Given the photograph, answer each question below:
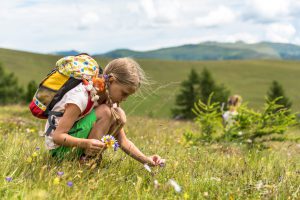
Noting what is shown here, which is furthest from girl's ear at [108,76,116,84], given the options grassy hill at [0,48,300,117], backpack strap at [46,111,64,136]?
grassy hill at [0,48,300,117]

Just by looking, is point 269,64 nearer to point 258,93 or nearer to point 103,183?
point 258,93

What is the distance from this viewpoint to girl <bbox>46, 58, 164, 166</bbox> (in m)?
3.44

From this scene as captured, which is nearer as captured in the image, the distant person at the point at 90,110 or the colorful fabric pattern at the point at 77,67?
the distant person at the point at 90,110

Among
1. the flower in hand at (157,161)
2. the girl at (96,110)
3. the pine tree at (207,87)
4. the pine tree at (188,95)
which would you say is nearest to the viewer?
the girl at (96,110)

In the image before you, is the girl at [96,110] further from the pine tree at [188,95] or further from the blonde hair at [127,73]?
the pine tree at [188,95]

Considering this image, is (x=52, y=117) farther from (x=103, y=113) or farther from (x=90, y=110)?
(x=103, y=113)

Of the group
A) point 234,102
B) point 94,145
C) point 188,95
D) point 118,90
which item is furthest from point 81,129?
point 188,95

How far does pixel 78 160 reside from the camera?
12.0 ft

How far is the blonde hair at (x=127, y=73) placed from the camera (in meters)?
3.65

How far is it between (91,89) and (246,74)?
106m

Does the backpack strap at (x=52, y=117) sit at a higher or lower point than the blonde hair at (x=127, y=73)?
lower

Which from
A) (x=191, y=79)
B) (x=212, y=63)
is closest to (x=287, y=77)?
(x=212, y=63)

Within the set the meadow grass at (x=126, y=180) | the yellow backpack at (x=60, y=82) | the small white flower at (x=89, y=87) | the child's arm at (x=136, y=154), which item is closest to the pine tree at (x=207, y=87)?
the child's arm at (x=136, y=154)

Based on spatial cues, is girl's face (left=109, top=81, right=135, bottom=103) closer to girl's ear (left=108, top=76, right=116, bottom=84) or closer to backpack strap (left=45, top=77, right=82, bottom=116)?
girl's ear (left=108, top=76, right=116, bottom=84)
